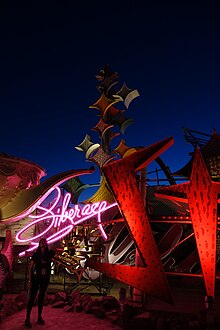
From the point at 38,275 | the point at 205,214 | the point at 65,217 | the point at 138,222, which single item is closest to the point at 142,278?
the point at 138,222

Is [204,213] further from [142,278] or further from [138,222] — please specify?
[142,278]

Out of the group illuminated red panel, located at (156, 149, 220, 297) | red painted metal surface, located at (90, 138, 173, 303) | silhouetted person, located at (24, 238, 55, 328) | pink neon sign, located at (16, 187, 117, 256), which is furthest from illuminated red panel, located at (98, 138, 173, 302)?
pink neon sign, located at (16, 187, 117, 256)

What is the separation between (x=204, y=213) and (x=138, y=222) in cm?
140

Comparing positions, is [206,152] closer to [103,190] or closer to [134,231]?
[103,190]

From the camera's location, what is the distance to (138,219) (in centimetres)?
645

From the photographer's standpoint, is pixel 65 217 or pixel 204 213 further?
pixel 65 217

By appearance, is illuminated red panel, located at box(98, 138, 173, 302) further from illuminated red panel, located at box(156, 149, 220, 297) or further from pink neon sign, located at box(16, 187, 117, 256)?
pink neon sign, located at box(16, 187, 117, 256)

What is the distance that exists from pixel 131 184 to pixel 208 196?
1.65 metres

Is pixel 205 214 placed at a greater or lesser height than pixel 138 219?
greater

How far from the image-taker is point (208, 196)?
6.09 m

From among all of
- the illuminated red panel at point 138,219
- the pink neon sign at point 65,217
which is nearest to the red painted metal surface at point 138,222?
the illuminated red panel at point 138,219

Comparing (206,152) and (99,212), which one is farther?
(206,152)

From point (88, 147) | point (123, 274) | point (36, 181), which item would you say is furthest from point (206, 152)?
point (123, 274)

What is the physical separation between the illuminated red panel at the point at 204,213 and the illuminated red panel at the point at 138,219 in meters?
0.85
